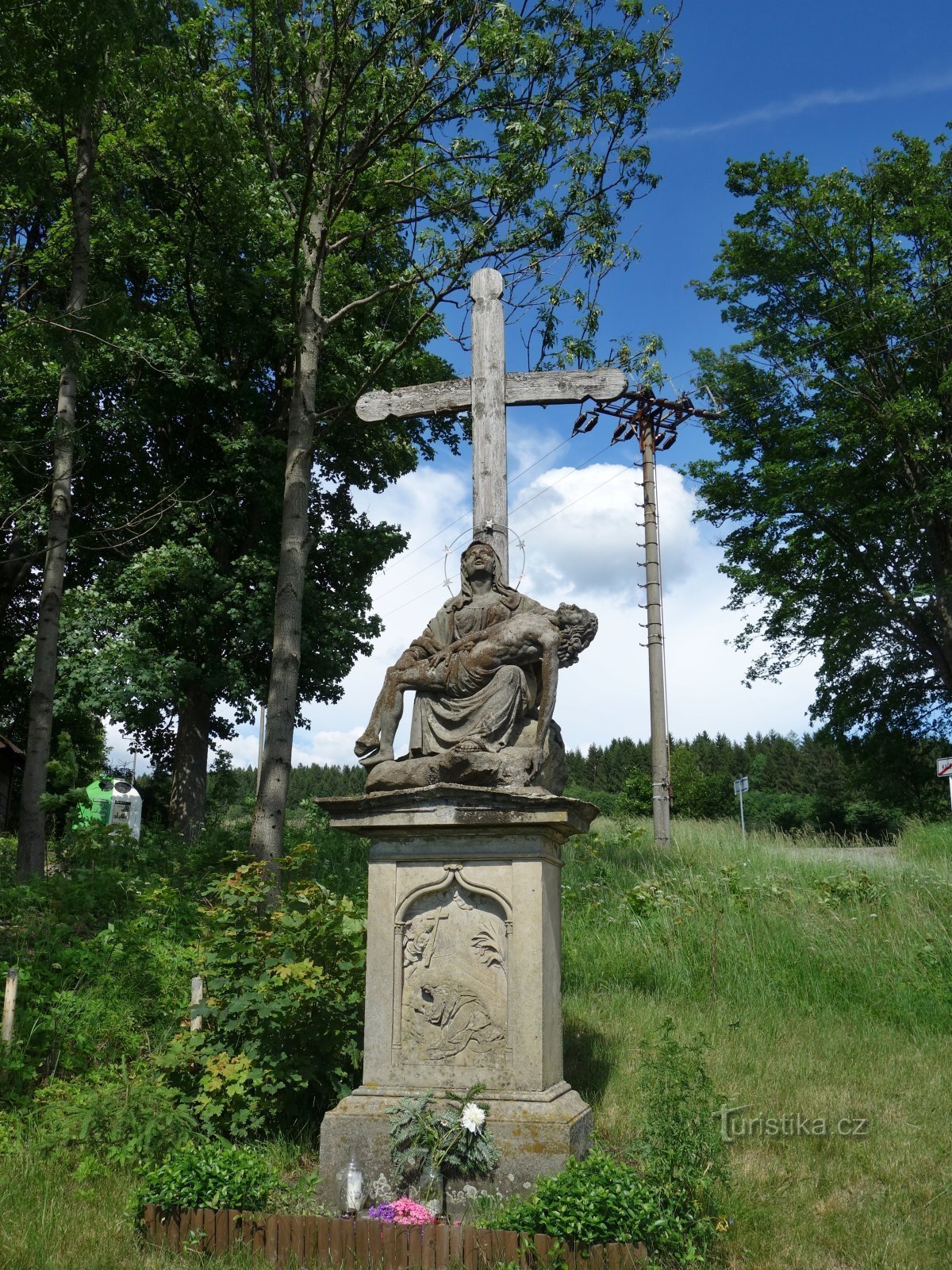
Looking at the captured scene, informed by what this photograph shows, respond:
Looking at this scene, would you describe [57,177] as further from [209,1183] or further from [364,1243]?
[364,1243]

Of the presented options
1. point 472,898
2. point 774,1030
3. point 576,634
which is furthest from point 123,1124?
point 774,1030

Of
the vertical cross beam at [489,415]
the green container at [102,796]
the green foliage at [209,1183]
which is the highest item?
the vertical cross beam at [489,415]

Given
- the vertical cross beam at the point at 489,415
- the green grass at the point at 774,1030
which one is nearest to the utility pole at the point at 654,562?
the green grass at the point at 774,1030

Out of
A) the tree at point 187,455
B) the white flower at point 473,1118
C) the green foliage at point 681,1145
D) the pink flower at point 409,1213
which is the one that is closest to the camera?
the green foliage at point 681,1145

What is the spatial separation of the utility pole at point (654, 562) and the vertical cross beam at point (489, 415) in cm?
632

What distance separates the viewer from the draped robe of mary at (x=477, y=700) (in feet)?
19.5

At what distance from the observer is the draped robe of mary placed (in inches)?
234

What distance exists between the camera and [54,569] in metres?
10.6

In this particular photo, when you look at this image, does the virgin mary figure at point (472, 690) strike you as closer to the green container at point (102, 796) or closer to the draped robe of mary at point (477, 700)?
the draped robe of mary at point (477, 700)

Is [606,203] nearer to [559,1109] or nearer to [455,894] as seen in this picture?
[455,894]

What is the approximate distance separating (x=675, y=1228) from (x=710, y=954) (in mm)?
4724

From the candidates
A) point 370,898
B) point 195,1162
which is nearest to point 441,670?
point 370,898

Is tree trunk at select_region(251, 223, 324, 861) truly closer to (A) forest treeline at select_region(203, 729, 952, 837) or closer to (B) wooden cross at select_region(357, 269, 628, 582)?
(A) forest treeline at select_region(203, 729, 952, 837)

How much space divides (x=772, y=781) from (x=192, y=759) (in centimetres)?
4807
